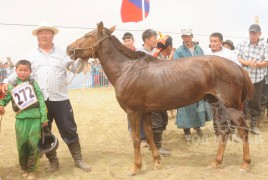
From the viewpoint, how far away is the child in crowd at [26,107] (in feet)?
15.1

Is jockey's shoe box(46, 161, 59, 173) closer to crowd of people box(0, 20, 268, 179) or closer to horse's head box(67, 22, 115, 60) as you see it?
crowd of people box(0, 20, 268, 179)

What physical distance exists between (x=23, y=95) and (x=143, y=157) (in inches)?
95.2

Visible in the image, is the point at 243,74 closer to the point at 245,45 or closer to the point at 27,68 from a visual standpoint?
the point at 245,45

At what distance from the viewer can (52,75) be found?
15.9 ft

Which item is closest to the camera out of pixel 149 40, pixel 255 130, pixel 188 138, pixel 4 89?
pixel 4 89

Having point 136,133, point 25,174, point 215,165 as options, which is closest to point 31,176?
point 25,174

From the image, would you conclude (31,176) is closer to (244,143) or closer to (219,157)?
(219,157)

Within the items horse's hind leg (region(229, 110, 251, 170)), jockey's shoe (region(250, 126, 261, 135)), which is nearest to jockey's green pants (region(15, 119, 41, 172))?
horse's hind leg (region(229, 110, 251, 170))

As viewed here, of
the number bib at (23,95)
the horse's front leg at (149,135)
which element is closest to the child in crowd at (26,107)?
the number bib at (23,95)

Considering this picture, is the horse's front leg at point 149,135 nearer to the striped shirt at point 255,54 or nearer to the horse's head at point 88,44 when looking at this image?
the horse's head at point 88,44

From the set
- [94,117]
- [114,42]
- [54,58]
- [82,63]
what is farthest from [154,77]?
[94,117]

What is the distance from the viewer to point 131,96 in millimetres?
4793

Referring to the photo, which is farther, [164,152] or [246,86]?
[164,152]

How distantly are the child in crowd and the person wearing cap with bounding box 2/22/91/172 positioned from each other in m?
0.17
